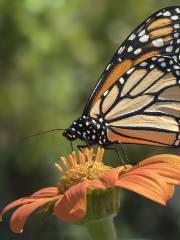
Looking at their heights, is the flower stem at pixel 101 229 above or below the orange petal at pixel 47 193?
below

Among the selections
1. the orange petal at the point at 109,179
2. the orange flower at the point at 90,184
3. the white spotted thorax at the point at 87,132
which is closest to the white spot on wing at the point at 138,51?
the white spotted thorax at the point at 87,132

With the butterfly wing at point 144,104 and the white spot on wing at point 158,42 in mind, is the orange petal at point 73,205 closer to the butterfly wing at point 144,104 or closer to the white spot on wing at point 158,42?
the butterfly wing at point 144,104

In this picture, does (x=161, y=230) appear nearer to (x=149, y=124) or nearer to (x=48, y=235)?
(x=48, y=235)

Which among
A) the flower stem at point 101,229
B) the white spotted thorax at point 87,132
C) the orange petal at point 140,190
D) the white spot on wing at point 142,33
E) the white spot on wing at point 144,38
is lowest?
the flower stem at point 101,229

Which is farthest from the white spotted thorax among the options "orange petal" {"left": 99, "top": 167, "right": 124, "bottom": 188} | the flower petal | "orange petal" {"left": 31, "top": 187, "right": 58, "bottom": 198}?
"orange petal" {"left": 99, "top": 167, "right": 124, "bottom": 188}

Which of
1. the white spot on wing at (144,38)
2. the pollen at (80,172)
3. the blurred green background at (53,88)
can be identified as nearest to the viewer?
the pollen at (80,172)

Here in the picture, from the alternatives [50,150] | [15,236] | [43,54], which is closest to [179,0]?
[43,54]

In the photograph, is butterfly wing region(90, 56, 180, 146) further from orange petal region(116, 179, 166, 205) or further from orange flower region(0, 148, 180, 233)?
orange petal region(116, 179, 166, 205)
